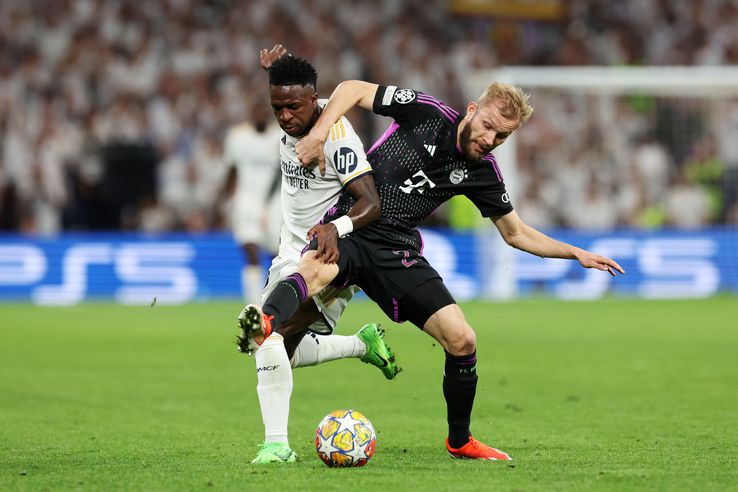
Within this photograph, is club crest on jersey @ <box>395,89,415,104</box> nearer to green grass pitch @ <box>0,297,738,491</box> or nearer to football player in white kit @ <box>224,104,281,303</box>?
green grass pitch @ <box>0,297,738,491</box>

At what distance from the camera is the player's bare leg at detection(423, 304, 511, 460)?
6605 millimetres

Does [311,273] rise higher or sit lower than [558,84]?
lower

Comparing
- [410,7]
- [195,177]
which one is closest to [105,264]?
[195,177]

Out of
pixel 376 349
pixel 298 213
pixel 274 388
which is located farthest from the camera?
pixel 376 349

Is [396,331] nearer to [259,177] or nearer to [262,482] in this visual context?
[259,177]

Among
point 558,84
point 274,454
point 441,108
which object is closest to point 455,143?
point 441,108

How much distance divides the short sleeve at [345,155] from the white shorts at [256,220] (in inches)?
320

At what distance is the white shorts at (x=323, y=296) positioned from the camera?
696 centimetres

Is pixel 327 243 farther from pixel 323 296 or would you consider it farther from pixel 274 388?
pixel 274 388

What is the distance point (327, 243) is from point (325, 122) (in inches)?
Result: 25.9

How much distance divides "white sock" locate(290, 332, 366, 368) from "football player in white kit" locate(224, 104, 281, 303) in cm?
692

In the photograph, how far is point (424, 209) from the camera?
277 inches

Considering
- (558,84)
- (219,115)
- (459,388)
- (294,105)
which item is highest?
(558,84)

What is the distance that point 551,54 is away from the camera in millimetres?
26078
